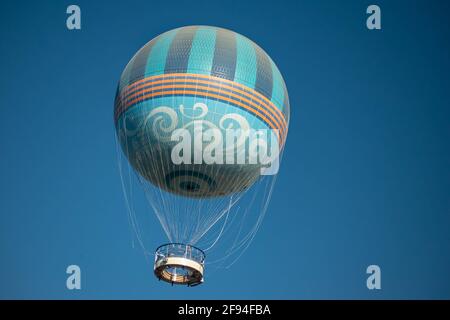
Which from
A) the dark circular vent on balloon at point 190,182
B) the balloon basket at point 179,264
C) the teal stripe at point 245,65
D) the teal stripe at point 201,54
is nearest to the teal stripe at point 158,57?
the teal stripe at point 201,54

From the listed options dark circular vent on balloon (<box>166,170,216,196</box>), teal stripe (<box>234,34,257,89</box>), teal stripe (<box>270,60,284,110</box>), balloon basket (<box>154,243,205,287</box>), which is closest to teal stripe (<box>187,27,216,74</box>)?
teal stripe (<box>234,34,257,89</box>)

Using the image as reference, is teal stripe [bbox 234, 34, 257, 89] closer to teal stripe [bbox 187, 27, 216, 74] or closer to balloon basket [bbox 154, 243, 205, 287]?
teal stripe [bbox 187, 27, 216, 74]

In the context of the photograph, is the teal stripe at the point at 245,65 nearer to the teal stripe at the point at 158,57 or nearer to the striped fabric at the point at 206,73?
the striped fabric at the point at 206,73

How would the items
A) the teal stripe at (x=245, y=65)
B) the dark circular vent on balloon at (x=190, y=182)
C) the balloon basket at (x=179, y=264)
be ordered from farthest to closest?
Answer: 1. the dark circular vent on balloon at (x=190, y=182)
2. the teal stripe at (x=245, y=65)
3. the balloon basket at (x=179, y=264)

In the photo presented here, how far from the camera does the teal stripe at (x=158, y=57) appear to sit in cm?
2425

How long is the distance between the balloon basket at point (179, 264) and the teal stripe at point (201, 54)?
215 inches

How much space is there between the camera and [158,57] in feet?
80.2

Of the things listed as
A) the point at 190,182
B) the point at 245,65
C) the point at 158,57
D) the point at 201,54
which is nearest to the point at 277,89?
the point at 245,65

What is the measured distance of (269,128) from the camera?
81.5ft

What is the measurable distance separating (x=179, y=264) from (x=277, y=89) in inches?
262

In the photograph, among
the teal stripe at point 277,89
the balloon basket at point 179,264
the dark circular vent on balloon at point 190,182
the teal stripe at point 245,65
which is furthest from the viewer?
the teal stripe at point 277,89

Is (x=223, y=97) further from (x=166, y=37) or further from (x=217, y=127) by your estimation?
(x=166, y=37)

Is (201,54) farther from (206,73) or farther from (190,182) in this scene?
(190,182)

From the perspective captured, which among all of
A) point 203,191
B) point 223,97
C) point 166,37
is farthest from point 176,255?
point 166,37
